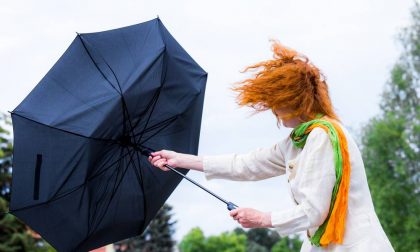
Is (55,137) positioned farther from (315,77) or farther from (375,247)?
(375,247)

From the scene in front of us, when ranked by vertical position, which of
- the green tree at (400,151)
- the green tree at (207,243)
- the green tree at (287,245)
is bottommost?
the green tree at (287,245)

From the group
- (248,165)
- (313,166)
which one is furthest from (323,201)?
(248,165)

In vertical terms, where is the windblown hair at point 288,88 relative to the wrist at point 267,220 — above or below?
above

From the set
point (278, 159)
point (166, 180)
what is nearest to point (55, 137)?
point (166, 180)

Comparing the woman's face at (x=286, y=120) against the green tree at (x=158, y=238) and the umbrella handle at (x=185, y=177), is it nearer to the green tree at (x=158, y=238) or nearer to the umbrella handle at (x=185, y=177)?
the umbrella handle at (x=185, y=177)

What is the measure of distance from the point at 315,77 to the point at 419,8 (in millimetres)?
34025

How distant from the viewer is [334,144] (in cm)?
371

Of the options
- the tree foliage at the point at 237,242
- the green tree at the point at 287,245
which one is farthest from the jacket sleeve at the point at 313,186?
the green tree at the point at 287,245

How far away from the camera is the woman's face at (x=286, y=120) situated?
3.93 m

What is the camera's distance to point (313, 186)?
3.69 meters

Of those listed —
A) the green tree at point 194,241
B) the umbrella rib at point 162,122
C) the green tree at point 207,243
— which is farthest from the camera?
the green tree at point 207,243

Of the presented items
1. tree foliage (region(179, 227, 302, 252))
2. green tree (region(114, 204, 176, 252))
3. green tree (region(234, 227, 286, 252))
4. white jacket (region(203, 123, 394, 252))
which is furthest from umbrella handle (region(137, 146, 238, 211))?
green tree (region(234, 227, 286, 252))

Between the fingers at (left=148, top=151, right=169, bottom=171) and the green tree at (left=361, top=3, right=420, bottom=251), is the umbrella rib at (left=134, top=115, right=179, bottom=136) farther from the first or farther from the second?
the green tree at (left=361, top=3, right=420, bottom=251)

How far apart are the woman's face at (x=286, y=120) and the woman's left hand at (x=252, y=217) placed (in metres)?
0.51
